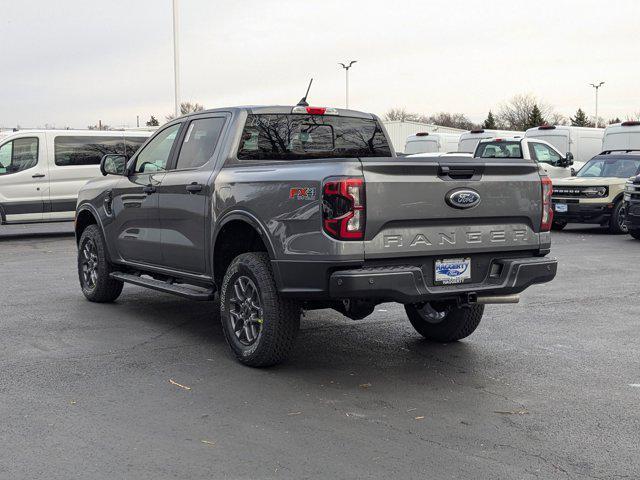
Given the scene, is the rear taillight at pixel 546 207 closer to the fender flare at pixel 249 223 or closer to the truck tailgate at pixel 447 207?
the truck tailgate at pixel 447 207

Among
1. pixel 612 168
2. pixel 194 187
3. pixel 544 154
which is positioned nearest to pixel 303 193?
pixel 194 187

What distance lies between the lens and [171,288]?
731cm

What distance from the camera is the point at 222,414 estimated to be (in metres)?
5.11

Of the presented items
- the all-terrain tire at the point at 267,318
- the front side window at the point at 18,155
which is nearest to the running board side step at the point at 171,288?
the all-terrain tire at the point at 267,318

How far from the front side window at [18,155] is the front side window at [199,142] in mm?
11189

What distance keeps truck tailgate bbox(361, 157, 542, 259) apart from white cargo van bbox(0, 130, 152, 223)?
1333 centimetres

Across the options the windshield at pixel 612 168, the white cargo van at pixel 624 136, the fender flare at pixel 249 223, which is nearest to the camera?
the fender flare at pixel 249 223

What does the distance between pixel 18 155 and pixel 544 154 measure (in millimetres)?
12358

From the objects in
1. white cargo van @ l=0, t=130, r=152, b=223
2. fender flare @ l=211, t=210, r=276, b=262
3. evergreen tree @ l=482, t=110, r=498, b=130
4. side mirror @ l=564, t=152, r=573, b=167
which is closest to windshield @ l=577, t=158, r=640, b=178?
side mirror @ l=564, t=152, r=573, b=167

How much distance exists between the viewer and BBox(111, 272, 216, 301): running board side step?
686cm

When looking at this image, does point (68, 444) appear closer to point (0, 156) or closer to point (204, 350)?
point (204, 350)

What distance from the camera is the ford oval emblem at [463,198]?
579cm

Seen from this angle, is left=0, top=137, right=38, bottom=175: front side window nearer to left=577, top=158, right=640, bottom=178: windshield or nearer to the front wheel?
left=577, top=158, right=640, bottom=178: windshield

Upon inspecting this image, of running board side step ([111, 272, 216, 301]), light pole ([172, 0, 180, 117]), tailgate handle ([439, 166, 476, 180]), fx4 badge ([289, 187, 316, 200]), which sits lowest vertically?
running board side step ([111, 272, 216, 301])
